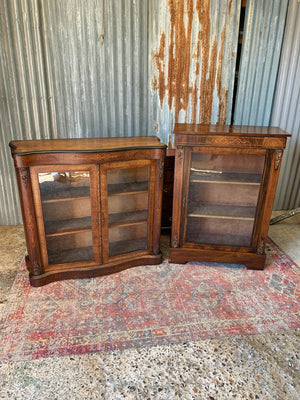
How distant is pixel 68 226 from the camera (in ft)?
7.77

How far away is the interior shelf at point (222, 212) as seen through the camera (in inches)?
102

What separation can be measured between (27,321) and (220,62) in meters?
2.79

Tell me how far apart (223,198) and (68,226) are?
132 centimetres

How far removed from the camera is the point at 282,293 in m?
2.36

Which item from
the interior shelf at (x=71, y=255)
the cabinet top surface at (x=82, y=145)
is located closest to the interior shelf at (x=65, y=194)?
the cabinet top surface at (x=82, y=145)

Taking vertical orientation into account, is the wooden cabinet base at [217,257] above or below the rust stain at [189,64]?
below

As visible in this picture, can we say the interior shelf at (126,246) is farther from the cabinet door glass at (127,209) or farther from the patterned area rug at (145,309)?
the patterned area rug at (145,309)

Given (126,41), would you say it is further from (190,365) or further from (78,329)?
(190,365)

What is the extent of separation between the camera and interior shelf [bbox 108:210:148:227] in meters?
2.45

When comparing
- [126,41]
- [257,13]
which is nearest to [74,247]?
[126,41]

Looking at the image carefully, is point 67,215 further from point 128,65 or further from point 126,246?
point 128,65

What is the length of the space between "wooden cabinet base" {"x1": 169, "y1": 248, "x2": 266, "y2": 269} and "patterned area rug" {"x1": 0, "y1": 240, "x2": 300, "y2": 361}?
63 mm

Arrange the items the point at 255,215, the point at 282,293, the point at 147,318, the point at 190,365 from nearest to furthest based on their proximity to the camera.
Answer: the point at 190,365, the point at 147,318, the point at 282,293, the point at 255,215

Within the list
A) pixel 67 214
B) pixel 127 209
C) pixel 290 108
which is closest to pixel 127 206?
pixel 127 209
